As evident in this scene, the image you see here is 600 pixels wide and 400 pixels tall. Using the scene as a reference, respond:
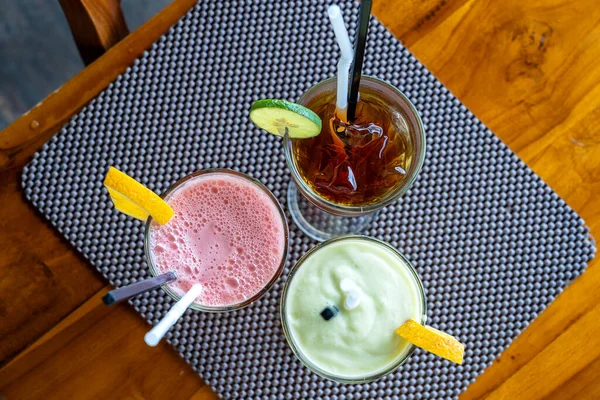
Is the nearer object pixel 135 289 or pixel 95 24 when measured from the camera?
pixel 135 289

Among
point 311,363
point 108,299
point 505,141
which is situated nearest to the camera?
point 108,299

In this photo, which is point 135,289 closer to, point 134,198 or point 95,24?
point 134,198

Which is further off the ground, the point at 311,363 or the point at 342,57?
the point at 342,57

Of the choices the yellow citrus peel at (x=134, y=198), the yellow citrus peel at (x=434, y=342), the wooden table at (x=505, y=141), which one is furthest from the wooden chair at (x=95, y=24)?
the yellow citrus peel at (x=434, y=342)

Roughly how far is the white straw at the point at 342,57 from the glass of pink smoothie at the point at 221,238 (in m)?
0.20

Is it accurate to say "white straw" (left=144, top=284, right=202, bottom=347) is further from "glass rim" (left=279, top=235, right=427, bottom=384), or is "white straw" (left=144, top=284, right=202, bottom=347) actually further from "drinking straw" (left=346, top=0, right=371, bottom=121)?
"drinking straw" (left=346, top=0, right=371, bottom=121)

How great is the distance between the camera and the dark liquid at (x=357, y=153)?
3.27ft

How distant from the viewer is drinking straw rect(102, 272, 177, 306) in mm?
737

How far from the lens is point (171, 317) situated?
837 mm

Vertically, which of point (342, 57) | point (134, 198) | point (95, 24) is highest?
point (342, 57)

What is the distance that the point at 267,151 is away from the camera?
1096 millimetres

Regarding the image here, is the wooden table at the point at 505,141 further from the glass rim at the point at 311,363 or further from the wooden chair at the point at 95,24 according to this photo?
the glass rim at the point at 311,363

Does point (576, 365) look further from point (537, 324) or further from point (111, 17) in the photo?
point (111, 17)

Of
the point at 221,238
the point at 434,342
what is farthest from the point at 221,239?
the point at 434,342
